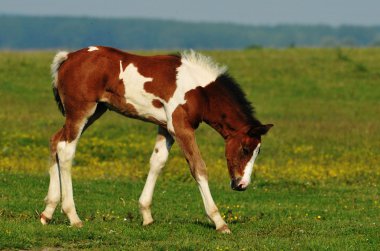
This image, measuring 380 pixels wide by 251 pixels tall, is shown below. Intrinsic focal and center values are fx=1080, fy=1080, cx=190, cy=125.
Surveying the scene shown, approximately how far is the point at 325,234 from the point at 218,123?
2.12m

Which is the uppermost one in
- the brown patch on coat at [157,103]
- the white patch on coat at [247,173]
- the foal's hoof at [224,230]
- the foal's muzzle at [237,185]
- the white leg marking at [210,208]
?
the brown patch on coat at [157,103]

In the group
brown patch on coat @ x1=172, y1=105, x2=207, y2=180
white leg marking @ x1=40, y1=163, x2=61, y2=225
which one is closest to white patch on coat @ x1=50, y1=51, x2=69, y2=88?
white leg marking @ x1=40, y1=163, x2=61, y2=225

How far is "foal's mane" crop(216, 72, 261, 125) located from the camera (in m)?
14.9

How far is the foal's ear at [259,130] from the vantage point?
47.5 ft

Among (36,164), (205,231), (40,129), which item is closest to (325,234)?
(205,231)

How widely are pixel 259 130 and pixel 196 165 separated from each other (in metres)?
0.97

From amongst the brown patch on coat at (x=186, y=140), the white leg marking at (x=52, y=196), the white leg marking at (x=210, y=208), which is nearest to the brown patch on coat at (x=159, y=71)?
the brown patch on coat at (x=186, y=140)

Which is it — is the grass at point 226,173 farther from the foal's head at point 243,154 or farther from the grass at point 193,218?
the foal's head at point 243,154

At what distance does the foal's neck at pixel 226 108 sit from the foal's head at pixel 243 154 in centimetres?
20

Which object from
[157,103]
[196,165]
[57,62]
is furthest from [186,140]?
[57,62]

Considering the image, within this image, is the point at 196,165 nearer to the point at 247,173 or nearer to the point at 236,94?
the point at 247,173

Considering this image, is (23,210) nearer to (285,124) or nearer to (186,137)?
(186,137)

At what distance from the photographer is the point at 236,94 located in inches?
590

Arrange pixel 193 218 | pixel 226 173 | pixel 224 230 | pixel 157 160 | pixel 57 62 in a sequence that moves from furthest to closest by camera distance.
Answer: pixel 226 173, pixel 193 218, pixel 157 160, pixel 57 62, pixel 224 230
